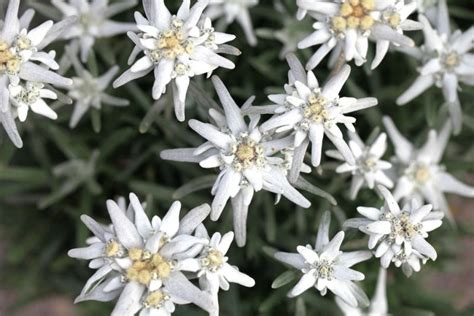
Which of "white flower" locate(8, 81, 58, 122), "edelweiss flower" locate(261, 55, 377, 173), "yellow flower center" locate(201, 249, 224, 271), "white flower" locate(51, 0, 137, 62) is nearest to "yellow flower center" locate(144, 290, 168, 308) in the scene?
"yellow flower center" locate(201, 249, 224, 271)

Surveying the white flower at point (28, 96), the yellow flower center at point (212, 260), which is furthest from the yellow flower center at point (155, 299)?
the white flower at point (28, 96)

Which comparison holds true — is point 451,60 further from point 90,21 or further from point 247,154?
point 90,21

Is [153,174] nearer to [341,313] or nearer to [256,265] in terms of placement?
[256,265]

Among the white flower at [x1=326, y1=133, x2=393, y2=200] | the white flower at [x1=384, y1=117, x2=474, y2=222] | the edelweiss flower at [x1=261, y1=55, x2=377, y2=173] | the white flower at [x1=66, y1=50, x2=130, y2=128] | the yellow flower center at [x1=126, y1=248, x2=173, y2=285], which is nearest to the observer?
the yellow flower center at [x1=126, y1=248, x2=173, y2=285]

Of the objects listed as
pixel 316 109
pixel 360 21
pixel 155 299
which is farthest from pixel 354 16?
pixel 155 299

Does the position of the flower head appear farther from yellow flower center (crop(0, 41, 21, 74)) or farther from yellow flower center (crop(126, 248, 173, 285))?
yellow flower center (crop(0, 41, 21, 74))

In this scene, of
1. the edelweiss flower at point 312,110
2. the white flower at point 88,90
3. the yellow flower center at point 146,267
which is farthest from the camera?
the white flower at point 88,90

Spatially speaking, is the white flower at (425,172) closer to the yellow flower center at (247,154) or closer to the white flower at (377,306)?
the white flower at (377,306)
